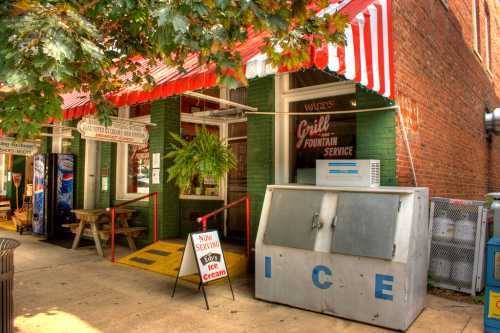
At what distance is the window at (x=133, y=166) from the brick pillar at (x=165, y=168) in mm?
600

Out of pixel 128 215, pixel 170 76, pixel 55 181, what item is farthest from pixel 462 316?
pixel 55 181

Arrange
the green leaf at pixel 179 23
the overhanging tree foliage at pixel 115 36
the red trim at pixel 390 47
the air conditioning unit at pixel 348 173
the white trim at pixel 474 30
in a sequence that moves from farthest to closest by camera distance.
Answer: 1. the white trim at pixel 474 30
2. the red trim at pixel 390 47
3. the air conditioning unit at pixel 348 173
4. the overhanging tree foliage at pixel 115 36
5. the green leaf at pixel 179 23

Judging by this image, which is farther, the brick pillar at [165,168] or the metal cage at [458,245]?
the brick pillar at [165,168]

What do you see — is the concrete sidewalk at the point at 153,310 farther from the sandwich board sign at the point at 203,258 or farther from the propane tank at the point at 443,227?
the propane tank at the point at 443,227

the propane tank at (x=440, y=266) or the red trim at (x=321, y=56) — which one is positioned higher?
the red trim at (x=321, y=56)

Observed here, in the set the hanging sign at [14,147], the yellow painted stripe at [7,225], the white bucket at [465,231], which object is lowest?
the yellow painted stripe at [7,225]

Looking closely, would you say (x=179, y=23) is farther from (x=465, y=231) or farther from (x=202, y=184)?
(x=202, y=184)

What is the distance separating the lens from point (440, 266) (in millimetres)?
6016

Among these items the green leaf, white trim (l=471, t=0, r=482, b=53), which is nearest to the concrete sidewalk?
the green leaf

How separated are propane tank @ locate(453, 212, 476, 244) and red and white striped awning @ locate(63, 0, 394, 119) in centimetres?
222

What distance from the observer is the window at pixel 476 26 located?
37.6ft

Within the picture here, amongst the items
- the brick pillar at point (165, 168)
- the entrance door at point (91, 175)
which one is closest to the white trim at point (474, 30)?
the brick pillar at point (165, 168)

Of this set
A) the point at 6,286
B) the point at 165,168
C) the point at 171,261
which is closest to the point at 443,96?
the point at 165,168

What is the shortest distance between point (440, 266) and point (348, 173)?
240 cm
